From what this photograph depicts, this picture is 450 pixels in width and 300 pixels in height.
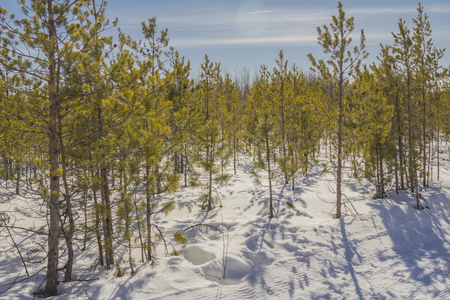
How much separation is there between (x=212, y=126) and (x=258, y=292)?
6.17 m

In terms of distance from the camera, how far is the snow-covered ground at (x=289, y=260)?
15.0 feet

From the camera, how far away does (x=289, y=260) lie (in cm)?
571

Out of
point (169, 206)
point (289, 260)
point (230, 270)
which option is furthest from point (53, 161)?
point (289, 260)

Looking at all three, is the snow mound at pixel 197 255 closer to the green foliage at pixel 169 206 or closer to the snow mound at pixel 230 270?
the snow mound at pixel 230 270

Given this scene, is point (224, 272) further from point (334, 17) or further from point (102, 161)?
point (334, 17)

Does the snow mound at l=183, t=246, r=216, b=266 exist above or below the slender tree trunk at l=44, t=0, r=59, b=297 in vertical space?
below

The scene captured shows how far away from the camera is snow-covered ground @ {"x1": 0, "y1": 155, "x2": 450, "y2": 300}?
458cm

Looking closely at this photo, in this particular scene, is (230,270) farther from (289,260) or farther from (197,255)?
(289,260)

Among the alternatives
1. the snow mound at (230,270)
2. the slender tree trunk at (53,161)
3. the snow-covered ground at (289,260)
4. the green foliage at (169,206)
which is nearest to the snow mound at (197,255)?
the snow-covered ground at (289,260)

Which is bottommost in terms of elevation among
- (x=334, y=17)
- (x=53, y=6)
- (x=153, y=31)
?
(x=53, y=6)

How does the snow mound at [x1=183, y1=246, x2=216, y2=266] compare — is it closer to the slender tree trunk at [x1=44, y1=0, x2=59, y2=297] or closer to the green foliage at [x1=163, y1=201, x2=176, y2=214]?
the green foliage at [x1=163, y1=201, x2=176, y2=214]

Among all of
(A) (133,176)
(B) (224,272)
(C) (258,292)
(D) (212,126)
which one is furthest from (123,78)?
(D) (212,126)

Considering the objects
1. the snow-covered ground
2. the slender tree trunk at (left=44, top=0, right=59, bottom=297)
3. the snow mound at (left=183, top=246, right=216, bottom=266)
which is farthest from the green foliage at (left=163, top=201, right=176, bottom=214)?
the slender tree trunk at (left=44, top=0, right=59, bottom=297)

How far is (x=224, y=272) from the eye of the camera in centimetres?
509
